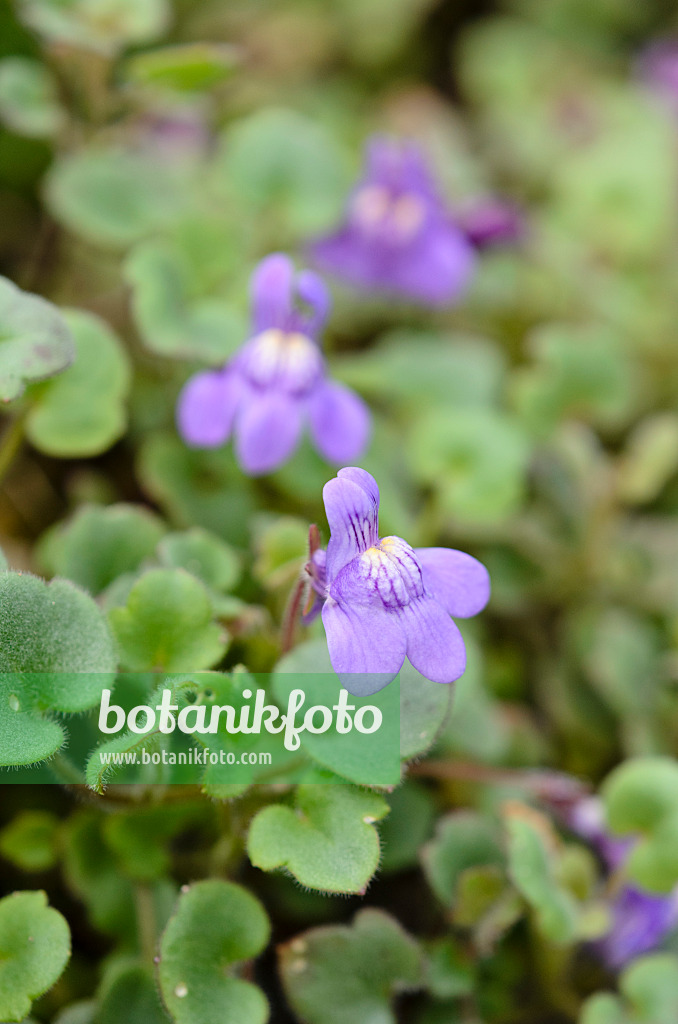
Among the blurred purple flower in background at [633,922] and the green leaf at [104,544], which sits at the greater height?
the green leaf at [104,544]

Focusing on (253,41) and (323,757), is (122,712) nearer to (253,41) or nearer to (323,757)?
(323,757)

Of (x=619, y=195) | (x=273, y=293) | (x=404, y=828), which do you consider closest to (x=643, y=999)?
(x=404, y=828)

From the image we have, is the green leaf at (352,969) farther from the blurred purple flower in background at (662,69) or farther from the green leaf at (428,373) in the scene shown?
the blurred purple flower in background at (662,69)

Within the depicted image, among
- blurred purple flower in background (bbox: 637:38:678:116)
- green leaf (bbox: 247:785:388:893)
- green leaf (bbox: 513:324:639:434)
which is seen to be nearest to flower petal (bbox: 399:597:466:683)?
green leaf (bbox: 247:785:388:893)

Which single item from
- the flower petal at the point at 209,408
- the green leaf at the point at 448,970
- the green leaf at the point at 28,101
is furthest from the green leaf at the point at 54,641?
the green leaf at the point at 28,101

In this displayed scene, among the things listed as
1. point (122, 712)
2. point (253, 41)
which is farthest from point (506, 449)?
point (253, 41)

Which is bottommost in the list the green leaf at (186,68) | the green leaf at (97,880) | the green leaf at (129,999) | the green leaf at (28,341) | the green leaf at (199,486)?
the green leaf at (97,880)
